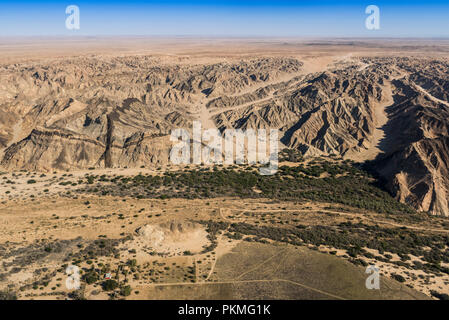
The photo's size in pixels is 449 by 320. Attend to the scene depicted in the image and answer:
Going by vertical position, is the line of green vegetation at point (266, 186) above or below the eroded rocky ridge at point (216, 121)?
below

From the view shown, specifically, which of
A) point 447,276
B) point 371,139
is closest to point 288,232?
point 447,276

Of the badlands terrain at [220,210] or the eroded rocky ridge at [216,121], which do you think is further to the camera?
the eroded rocky ridge at [216,121]

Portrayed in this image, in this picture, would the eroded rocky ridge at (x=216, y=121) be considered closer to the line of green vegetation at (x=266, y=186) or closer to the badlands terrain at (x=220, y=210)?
the badlands terrain at (x=220, y=210)

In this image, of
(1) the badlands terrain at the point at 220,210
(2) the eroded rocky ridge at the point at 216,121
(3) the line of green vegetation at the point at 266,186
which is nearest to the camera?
(1) the badlands terrain at the point at 220,210

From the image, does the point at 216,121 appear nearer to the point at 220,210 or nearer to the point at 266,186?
the point at 266,186

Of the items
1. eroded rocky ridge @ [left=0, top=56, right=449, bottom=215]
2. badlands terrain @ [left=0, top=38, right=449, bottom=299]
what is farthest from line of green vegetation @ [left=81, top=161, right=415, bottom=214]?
eroded rocky ridge @ [left=0, top=56, right=449, bottom=215]

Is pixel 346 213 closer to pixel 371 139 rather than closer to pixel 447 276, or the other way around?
pixel 447 276

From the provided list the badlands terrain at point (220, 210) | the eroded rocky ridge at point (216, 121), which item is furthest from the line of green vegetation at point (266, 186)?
the eroded rocky ridge at point (216, 121)

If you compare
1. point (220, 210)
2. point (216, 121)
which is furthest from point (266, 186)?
point (216, 121)

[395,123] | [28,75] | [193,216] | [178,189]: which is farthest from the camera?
[28,75]
